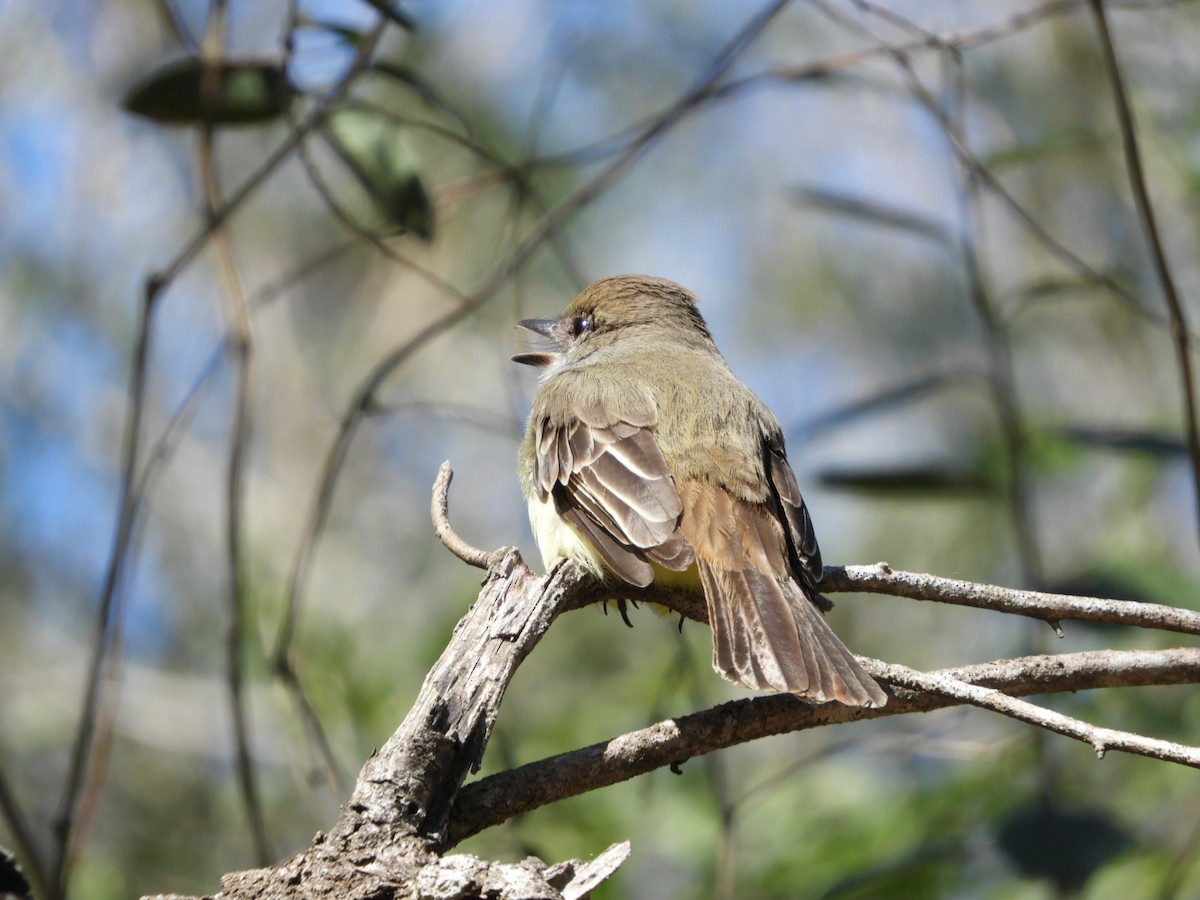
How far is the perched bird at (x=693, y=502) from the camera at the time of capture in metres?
3.04

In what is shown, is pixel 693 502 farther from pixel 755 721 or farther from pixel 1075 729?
pixel 1075 729

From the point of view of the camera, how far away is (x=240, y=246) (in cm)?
979

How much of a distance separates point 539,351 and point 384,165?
134 centimetres

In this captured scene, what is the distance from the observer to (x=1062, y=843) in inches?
142

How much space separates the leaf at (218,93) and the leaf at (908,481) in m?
2.21

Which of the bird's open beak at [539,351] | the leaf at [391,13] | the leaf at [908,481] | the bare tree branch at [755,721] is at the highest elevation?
the leaf at [391,13]

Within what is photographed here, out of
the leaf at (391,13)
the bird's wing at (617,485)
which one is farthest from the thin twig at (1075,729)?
the leaf at (391,13)

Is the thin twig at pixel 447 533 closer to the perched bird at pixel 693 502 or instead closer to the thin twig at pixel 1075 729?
the perched bird at pixel 693 502

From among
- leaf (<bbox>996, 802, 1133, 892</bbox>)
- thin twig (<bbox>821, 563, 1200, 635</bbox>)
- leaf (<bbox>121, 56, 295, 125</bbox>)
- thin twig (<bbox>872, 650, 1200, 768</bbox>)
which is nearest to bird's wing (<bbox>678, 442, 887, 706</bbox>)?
thin twig (<bbox>821, 563, 1200, 635</bbox>)

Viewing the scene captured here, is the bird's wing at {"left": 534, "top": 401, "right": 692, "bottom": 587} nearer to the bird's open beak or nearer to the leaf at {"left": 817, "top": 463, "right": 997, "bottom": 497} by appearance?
the leaf at {"left": 817, "top": 463, "right": 997, "bottom": 497}

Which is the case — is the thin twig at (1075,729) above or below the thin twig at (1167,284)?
below

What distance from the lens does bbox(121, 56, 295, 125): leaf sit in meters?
4.23

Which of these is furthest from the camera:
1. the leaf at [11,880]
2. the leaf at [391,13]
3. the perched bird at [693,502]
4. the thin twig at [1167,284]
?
the leaf at [391,13]

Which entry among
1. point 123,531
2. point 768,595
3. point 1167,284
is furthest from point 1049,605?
point 123,531
